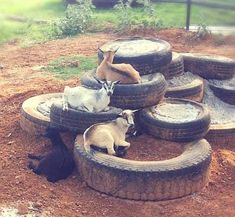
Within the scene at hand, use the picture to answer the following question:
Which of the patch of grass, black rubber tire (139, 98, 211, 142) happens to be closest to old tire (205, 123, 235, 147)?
black rubber tire (139, 98, 211, 142)

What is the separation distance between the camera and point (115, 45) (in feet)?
29.4

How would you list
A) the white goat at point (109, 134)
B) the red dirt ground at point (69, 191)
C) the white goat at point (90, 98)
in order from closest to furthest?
the red dirt ground at point (69, 191) → the white goat at point (109, 134) → the white goat at point (90, 98)

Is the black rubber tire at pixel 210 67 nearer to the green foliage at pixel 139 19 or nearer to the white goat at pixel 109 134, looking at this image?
the white goat at pixel 109 134

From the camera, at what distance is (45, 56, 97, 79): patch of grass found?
1137 cm

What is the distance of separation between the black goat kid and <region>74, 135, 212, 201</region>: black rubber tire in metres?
0.34

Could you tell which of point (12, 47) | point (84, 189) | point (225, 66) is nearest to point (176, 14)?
point (12, 47)

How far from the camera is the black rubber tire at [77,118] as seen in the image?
6.82 meters

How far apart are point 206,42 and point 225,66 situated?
540 centimetres

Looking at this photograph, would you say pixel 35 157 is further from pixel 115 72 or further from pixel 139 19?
pixel 139 19

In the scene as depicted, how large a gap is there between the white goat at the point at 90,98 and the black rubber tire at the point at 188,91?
5.23 feet

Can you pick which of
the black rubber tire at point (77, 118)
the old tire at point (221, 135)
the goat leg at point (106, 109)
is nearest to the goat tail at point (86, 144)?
the black rubber tire at point (77, 118)

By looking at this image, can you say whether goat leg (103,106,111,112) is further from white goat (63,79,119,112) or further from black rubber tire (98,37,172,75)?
black rubber tire (98,37,172,75)

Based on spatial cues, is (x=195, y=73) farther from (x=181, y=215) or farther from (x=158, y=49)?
(x=181, y=215)

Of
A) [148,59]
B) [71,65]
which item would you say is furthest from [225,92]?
[71,65]
